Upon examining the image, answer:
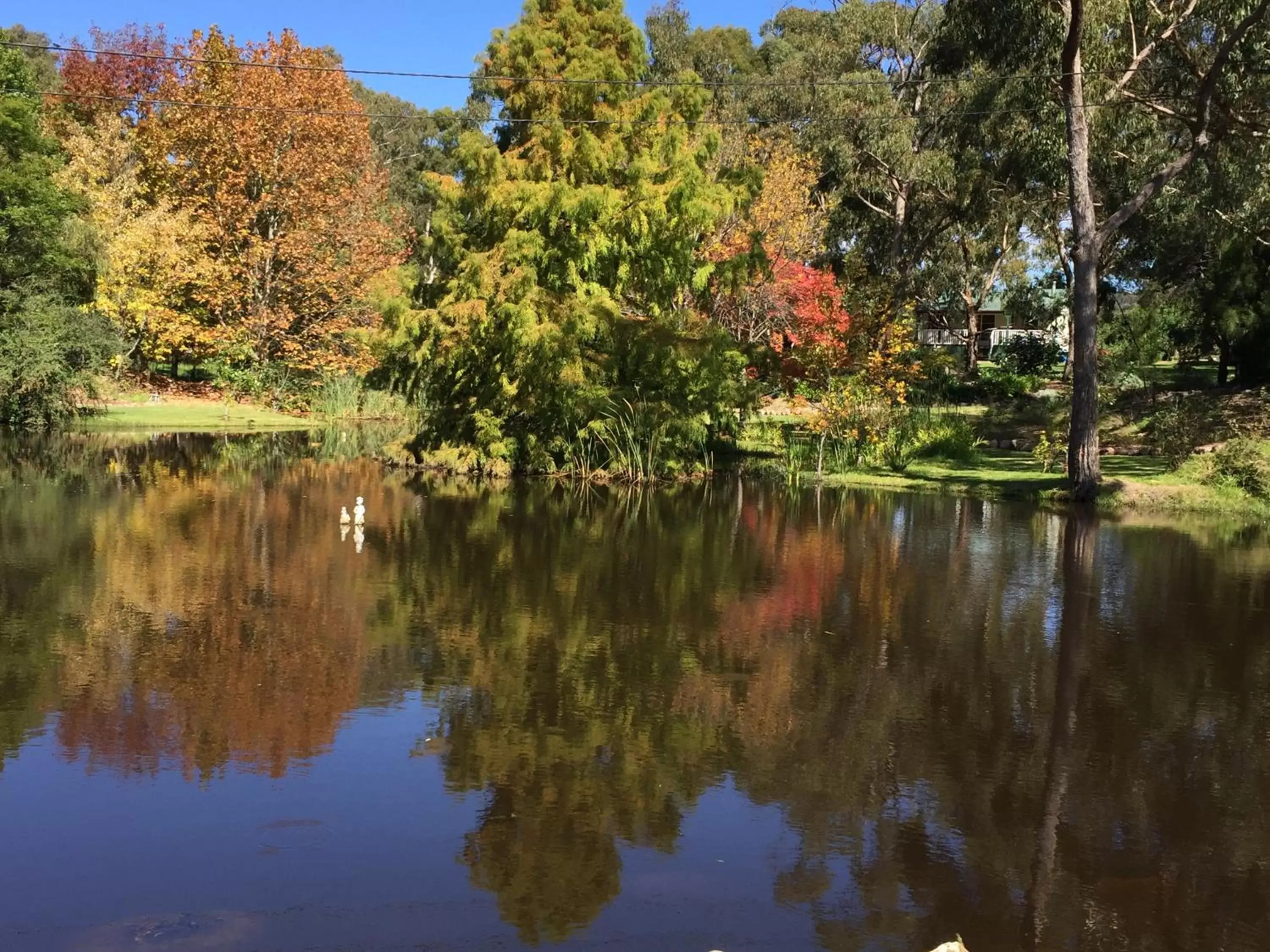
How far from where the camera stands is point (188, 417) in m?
37.1

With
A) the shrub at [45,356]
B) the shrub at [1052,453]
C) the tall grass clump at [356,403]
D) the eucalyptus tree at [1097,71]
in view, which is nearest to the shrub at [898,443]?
the shrub at [1052,453]

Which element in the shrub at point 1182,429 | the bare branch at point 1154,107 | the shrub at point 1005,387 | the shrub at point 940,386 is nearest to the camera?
the bare branch at point 1154,107

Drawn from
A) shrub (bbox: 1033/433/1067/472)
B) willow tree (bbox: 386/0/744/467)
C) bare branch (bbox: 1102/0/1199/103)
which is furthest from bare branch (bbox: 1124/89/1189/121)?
willow tree (bbox: 386/0/744/467)

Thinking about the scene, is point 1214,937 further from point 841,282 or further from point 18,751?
point 841,282

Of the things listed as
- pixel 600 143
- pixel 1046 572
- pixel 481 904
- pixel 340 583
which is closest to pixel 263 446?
pixel 600 143

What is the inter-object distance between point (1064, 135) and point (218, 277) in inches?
1065

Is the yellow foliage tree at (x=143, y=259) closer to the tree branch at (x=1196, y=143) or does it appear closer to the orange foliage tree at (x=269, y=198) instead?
the orange foliage tree at (x=269, y=198)

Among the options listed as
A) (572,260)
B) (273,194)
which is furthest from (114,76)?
(572,260)

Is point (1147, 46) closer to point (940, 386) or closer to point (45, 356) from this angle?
point (940, 386)

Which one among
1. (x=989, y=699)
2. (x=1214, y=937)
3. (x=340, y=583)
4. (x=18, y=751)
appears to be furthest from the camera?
(x=340, y=583)

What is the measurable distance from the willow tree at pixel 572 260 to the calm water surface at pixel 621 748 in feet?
27.6

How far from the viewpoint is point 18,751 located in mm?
7824

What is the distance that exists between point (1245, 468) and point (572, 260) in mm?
12728

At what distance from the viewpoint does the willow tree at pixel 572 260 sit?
23531 mm
